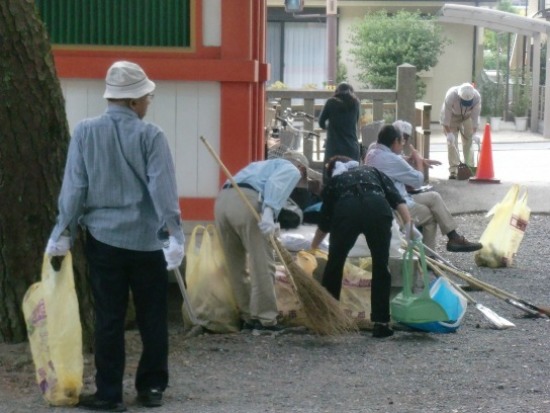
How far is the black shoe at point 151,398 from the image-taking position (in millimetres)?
6380

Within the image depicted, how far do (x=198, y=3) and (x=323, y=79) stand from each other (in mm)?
25659

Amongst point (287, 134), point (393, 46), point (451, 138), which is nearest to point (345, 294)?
point (287, 134)

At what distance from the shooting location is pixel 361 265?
9.30m

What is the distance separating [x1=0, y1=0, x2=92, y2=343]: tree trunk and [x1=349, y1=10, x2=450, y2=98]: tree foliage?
23537 mm

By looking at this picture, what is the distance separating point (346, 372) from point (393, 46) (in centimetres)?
2408

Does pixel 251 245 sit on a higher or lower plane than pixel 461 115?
lower

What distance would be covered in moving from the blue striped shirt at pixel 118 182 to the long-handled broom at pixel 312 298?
1.92 meters

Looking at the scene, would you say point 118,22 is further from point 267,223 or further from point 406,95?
point 406,95

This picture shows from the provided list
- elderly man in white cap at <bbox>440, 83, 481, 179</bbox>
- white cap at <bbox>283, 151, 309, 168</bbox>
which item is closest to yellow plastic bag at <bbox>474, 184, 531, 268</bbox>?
white cap at <bbox>283, 151, 309, 168</bbox>

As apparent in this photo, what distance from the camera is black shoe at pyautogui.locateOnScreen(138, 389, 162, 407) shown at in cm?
638

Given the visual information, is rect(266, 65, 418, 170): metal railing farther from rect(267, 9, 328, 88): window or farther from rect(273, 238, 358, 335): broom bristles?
rect(267, 9, 328, 88): window

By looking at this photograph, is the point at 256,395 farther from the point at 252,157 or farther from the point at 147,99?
the point at 252,157

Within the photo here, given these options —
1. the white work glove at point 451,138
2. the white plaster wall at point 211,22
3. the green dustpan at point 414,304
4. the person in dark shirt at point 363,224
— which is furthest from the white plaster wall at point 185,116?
the white work glove at point 451,138

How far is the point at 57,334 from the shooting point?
622 centimetres
